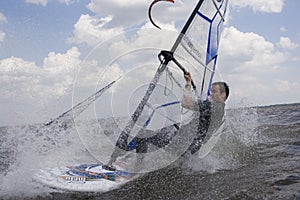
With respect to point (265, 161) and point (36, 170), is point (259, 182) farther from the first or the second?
point (36, 170)

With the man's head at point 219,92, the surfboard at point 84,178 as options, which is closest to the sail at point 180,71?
the man's head at point 219,92

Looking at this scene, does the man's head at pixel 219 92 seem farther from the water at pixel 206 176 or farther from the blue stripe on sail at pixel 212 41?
the water at pixel 206 176

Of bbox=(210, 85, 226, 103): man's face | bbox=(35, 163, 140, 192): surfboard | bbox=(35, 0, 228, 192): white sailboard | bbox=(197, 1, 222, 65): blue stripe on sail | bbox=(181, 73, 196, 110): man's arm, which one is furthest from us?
bbox=(197, 1, 222, 65): blue stripe on sail

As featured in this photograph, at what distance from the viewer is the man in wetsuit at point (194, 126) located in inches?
177

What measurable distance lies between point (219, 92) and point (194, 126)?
2.89ft

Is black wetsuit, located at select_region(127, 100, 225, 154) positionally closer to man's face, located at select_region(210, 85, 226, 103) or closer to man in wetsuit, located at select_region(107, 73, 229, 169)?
man in wetsuit, located at select_region(107, 73, 229, 169)

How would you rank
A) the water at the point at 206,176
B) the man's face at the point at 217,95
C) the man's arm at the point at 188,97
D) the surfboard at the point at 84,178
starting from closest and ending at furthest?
the water at the point at 206,176
the surfboard at the point at 84,178
the man's arm at the point at 188,97
the man's face at the point at 217,95

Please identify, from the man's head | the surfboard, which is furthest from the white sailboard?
the man's head

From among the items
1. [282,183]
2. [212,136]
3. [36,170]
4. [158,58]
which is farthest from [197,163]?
[36,170]

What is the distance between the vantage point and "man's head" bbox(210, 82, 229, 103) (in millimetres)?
5406

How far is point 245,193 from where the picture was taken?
3.59 meters

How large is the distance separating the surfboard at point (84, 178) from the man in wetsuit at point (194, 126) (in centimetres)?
25

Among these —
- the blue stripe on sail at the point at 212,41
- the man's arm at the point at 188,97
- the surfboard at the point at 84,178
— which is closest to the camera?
the surfboard at the point at 84,178

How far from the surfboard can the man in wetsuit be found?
25cm
